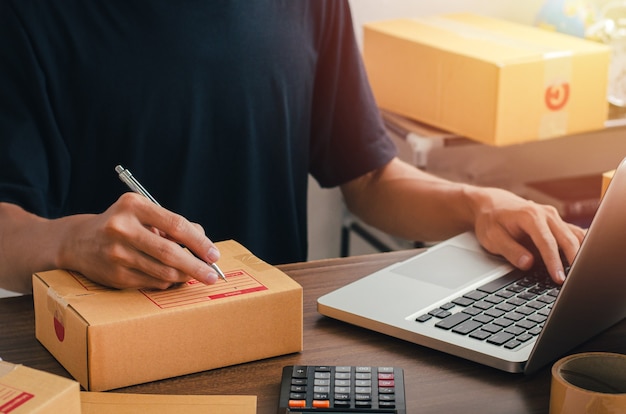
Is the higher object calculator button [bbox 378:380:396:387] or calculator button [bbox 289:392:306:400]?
calculator button [bbox 289:392:306:400]

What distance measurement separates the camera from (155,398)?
86cm

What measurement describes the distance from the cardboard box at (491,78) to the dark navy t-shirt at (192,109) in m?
0.59

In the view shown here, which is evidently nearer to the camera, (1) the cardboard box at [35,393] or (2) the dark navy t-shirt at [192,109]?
(1) the cardboard box at [35,393]

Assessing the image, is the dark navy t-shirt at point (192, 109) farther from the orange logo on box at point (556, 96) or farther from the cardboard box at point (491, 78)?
the orange logo on box at point (556, 96)

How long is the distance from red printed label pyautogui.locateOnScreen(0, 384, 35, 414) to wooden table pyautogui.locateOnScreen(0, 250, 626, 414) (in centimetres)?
17

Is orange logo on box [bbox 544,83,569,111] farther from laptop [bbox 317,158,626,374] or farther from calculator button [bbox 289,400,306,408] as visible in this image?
calculator button [bbox 289,400,306,408]

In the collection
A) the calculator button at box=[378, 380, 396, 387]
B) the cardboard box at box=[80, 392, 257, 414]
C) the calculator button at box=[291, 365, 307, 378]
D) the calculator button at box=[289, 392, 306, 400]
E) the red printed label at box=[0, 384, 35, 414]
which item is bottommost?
the cardboard box at box=[80, 392, 257, 414]

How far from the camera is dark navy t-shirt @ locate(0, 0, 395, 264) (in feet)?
4.41

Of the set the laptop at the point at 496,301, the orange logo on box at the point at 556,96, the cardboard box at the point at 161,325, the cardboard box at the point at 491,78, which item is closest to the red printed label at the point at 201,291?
the cardboard box at the point at 161,325

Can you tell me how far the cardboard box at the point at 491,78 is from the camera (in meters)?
2.14

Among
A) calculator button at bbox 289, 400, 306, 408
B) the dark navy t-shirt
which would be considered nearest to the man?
the dark navy t-shirt

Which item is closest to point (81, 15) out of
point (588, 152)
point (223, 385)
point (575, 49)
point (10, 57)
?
point (10, 57)

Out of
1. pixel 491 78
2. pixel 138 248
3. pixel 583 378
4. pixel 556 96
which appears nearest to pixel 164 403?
pixel 138 248

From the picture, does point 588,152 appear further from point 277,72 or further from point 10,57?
point 10,57
